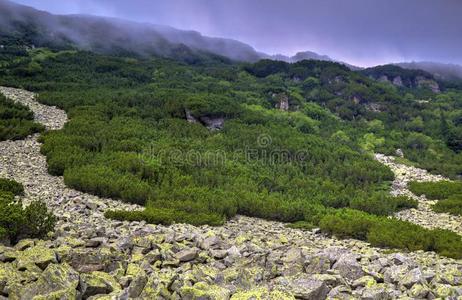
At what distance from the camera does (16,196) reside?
48.5 feet

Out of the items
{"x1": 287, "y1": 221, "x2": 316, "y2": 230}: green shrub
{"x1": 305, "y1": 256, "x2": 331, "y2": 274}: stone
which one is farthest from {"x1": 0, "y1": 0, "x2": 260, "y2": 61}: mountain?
{"x1": 305, "y1": 256, "x2": 331, "y2": 274}: stone

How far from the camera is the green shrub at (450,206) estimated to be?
21.3 meters

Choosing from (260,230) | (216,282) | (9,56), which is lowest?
(260,230)

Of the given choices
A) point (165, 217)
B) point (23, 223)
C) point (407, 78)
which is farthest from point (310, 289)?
point (407, 78)

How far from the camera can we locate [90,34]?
93.5 metres

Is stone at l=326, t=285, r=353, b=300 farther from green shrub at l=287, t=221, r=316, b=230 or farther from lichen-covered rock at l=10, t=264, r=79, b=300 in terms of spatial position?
green shrub at l=287, t=221, r=316, b=230

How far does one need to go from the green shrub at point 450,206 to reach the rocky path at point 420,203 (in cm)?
36

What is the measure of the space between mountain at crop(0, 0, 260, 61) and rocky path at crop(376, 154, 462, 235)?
5632 centimetres

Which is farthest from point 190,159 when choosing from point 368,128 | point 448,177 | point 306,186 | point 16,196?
point 368,128

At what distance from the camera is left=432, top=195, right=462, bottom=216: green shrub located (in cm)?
2126

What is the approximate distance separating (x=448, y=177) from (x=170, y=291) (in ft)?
91.7

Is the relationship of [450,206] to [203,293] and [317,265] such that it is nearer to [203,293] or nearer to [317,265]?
[317,265]

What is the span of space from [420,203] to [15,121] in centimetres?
2357

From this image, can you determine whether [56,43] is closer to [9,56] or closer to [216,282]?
[9,56]
